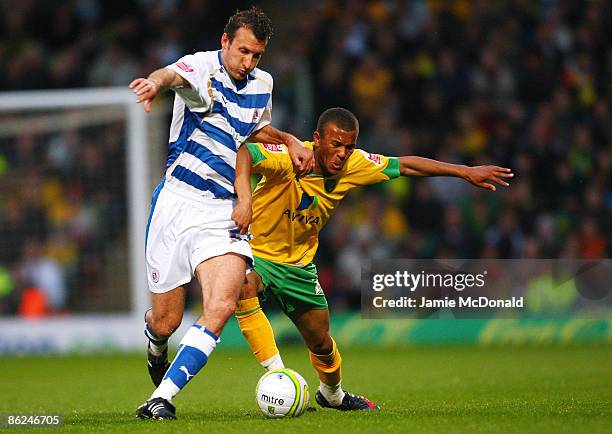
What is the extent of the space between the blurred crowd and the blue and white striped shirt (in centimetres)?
766

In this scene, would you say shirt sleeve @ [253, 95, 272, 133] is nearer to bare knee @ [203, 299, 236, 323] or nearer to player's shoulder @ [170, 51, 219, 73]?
player's shoulder @ [170, 51, 219, 73]

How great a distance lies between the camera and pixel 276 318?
529 inches

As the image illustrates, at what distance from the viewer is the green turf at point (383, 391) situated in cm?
562

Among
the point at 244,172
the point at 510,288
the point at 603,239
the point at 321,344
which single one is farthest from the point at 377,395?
the point at 603,239

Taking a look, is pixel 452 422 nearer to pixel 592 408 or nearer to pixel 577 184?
pixel 592 408

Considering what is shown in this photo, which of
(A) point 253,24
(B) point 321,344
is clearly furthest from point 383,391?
(A) point 253,24

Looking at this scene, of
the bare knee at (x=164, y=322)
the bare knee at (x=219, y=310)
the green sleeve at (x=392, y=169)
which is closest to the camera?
the bare knee at (x=219, y=310)

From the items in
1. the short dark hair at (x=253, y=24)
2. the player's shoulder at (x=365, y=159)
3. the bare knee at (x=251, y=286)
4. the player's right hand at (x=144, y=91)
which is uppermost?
the short dark hair at (x=253, y=24)

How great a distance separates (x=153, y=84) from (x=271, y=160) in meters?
1.35

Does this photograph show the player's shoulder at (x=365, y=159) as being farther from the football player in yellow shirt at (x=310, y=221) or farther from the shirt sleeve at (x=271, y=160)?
the shirt sleeve at (x=271, y=160)

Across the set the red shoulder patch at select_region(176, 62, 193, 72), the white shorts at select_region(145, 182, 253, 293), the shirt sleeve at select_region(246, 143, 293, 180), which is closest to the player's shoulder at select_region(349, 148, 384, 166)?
the shirt sleeve at select_region(246, 143, 293, 180)

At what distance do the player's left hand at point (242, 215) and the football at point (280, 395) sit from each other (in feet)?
2.83

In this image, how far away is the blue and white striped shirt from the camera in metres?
6.03

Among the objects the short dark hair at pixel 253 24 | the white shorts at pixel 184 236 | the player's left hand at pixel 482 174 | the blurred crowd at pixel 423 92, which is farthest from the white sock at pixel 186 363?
the blurred crowd at pixel 423 92
